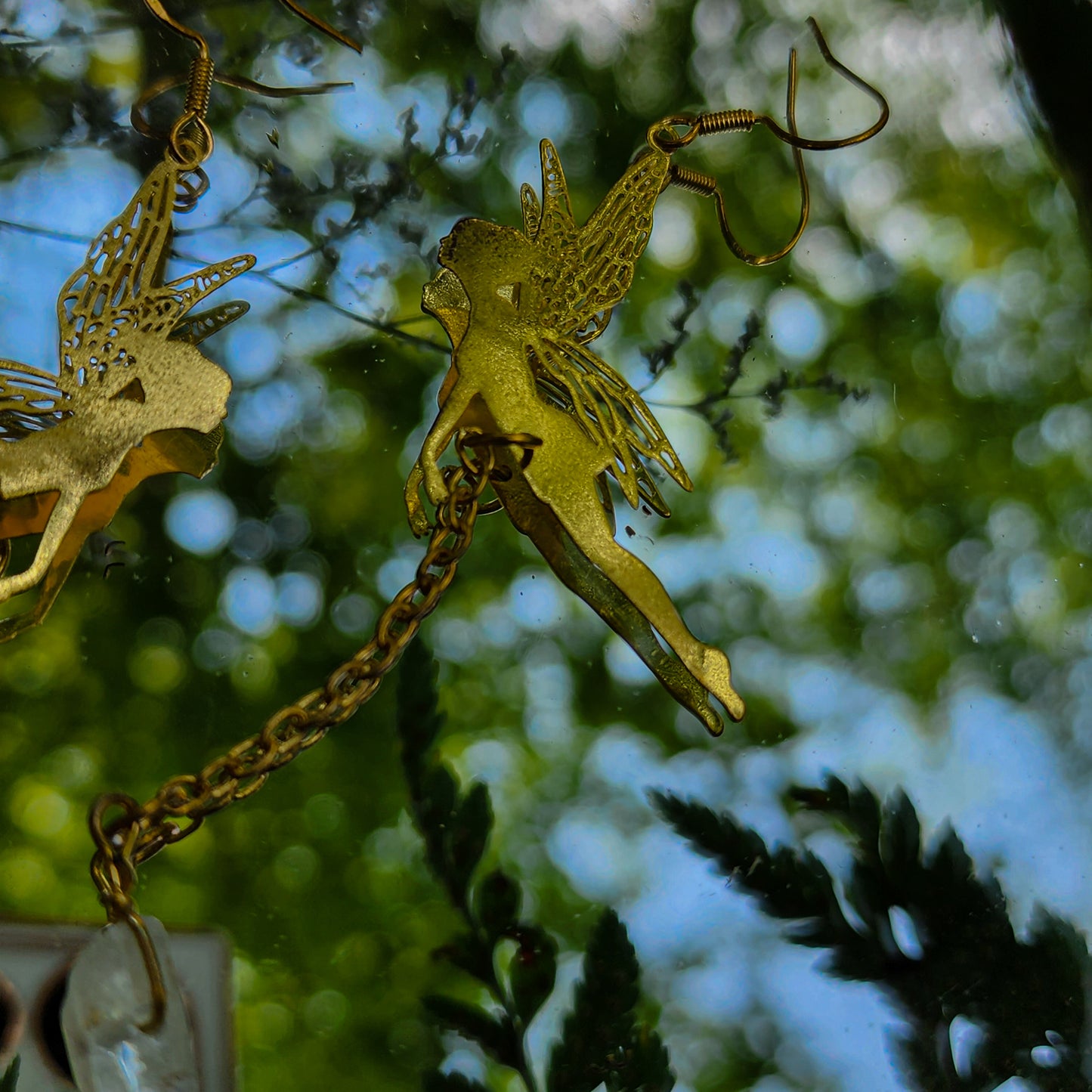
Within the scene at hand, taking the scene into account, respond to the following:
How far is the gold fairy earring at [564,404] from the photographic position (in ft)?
1.79

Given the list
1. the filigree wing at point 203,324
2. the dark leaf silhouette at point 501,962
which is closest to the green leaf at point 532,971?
the dark leaf silhouette at point 501,962

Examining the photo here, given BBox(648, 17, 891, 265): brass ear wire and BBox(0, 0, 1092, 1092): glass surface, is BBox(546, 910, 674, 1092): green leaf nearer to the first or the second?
BBox(0, 0, 1092, 1092): glass surface

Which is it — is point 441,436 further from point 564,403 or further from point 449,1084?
point 449,1084

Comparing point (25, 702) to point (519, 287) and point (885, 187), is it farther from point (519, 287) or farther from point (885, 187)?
point (885, 187)

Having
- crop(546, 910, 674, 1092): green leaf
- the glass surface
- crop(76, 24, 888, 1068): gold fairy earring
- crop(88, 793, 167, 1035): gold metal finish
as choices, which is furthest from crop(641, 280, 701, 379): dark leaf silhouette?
crop(88, 793, 167, 1035): gold metal finish

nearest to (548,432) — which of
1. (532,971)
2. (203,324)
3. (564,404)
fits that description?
(564,404)

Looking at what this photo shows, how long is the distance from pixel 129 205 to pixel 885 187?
54 cm

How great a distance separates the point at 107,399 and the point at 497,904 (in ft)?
1.05

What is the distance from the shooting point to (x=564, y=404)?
58 centimetres

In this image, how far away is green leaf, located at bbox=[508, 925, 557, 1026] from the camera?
1.98ft

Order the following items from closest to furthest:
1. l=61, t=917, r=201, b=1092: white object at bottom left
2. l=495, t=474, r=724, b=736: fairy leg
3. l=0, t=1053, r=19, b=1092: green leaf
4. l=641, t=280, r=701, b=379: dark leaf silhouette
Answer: l=61, t=917, r=201, b=1092: white object at bottom left, l=0, t=1053, r=19, b=1092: green leaf, l=495, t=474, r=724, b=736: fairy leg, l=641, t=280, r=701, b=379: dark leaf silhouette

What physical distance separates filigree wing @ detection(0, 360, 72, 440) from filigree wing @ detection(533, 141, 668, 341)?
0.74ft

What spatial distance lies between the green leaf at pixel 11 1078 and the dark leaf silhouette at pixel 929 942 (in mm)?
347

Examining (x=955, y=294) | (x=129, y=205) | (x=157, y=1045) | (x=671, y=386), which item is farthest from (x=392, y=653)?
(x=955, y=294)
